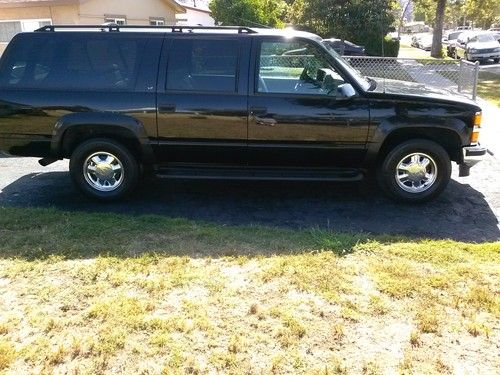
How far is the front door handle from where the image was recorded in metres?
5.18

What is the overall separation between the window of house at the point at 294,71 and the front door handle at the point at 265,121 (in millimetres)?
295

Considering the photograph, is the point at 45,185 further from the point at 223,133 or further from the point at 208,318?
the point at 208,318

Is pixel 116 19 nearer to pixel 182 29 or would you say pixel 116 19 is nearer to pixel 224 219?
pixel 182 29

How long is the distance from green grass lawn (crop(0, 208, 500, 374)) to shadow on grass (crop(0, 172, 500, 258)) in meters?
0.03

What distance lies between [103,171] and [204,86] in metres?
1.56

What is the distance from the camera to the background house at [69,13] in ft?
52.7

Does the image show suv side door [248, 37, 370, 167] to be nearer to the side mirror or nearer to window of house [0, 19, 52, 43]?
the side mirror

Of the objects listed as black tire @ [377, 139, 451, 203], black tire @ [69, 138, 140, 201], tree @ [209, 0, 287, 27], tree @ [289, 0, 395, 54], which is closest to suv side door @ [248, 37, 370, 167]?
black tire @ [377, 139, 451, 203]

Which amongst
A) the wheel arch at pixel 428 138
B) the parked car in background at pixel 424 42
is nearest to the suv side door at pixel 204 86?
the wheel arch at pixel 428 138

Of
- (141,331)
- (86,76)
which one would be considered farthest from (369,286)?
(86,76)

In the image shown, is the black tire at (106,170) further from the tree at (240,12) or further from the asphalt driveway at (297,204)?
the tree at (240,12)

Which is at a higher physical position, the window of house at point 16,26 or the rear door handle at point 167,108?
the window of house at point 16,26

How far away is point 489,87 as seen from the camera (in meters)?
16.0

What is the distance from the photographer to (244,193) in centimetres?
599
